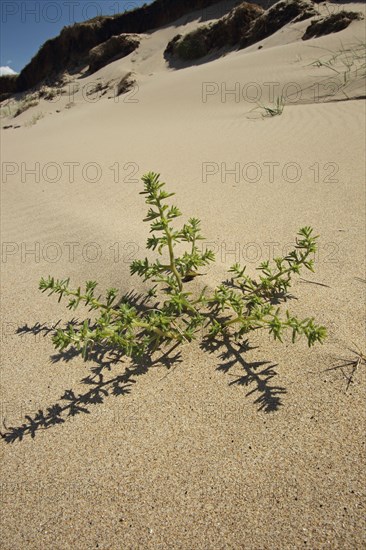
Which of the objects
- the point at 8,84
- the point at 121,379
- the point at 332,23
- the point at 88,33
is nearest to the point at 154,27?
the point at 88,33

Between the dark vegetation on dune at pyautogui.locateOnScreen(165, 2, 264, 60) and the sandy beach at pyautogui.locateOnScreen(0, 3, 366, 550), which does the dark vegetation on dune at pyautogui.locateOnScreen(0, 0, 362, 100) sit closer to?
the dark vegetation on dune at pyautogui.locateOnScreen(165, 2, 264, 60)

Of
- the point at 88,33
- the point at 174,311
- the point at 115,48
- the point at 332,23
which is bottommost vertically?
the point at 174,311

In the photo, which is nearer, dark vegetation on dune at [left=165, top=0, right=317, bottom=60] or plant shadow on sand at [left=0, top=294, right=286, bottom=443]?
plant shadow on sand at [left=0, top=294, right=286, bottom=443]

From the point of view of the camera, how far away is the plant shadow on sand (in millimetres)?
1195

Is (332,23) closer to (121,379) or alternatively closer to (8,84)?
(121,379)

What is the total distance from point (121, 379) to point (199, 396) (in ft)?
0.90

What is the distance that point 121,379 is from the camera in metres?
1.31

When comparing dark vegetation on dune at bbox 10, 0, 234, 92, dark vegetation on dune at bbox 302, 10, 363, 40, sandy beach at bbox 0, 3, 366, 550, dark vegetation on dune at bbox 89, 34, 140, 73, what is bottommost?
sandy beach at bbox 0, 3, 366, 550

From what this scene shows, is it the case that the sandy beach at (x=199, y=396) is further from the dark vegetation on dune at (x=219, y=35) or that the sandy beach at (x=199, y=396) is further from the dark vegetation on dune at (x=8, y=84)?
the dark vegetation on dune at (x=8, y=84)

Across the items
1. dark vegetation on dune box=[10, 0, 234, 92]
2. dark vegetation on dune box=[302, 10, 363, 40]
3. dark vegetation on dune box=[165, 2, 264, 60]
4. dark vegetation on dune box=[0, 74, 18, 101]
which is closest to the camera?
dark vegetation on dune box=[302, 10, 363, 40]

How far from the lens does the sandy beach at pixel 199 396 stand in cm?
94

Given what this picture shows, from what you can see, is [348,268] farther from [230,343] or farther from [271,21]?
[271,21]

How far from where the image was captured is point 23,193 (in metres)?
3.59

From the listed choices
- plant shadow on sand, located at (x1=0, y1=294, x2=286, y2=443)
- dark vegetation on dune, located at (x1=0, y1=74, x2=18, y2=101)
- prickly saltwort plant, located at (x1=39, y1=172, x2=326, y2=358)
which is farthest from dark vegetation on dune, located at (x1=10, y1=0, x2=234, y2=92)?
plant shadow on sand, located at (x1=0, y1=294, x2=286, y2=443)
